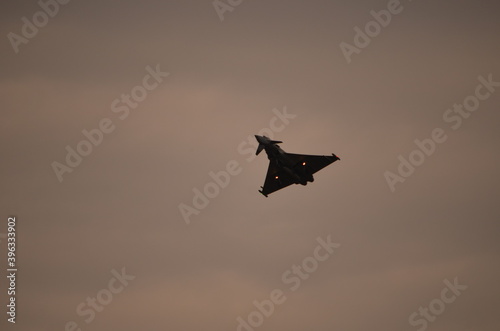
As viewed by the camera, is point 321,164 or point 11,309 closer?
point 321,164

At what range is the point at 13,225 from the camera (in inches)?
6334

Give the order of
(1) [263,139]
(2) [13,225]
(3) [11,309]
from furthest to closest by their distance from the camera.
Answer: (2) [13,225] → (3) [11,309] → (1) [263,139]

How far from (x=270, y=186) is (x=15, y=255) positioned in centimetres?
5666

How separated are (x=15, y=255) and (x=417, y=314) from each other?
260 ft

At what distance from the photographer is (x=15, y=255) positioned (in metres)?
164

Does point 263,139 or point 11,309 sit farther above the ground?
point 263,139

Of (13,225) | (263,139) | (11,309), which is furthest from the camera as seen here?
(13,225)

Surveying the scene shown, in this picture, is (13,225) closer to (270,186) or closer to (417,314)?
(270,186)

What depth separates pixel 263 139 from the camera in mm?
133500

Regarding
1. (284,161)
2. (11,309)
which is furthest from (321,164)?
(11,309)

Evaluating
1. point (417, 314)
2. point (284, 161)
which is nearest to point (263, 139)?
point (284, 161)

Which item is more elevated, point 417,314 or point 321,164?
point 321,164

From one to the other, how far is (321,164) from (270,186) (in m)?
10.4

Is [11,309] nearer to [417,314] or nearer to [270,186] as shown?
[270,186]
